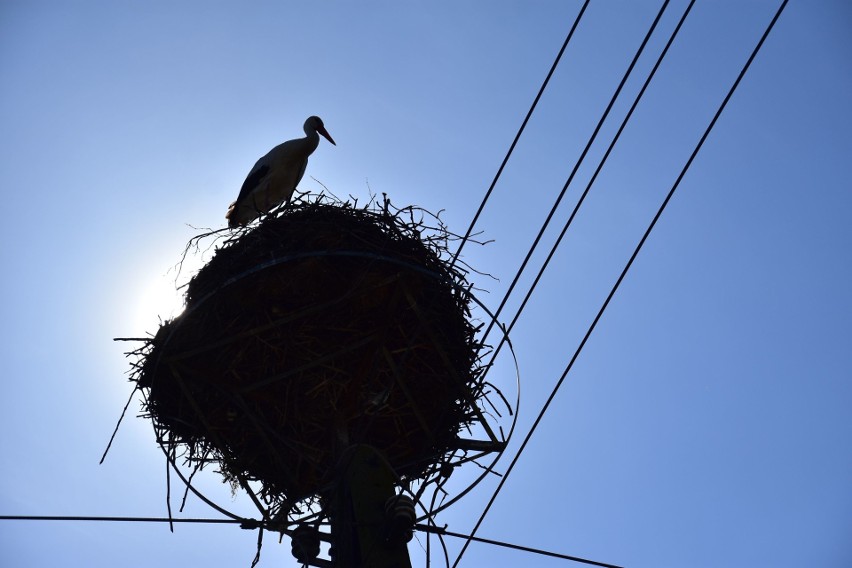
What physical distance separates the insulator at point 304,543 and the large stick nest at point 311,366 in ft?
1.37

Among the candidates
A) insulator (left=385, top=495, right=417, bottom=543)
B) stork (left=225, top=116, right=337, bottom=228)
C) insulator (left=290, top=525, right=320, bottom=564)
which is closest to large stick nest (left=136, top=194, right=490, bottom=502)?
insulator (left=290, top=525, right=320, bottom=564)

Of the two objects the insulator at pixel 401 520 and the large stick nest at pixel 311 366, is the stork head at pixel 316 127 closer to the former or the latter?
the large stick nest at pixel 311 366

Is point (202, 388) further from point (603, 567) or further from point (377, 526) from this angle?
point (603, 567)

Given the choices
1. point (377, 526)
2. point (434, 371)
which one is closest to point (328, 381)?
point (434, 371)

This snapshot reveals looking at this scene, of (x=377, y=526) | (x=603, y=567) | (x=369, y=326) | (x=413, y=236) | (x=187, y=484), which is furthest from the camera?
(x=413, y=236)

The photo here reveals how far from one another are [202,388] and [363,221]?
1.29 meters

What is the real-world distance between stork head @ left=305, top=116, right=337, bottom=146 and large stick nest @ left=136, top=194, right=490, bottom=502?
399 cm

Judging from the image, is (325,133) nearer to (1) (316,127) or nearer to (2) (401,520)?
(1) (316,127)

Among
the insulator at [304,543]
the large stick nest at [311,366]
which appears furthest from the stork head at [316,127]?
the insulator at [304,543]

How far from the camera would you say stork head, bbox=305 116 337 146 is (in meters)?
8.52

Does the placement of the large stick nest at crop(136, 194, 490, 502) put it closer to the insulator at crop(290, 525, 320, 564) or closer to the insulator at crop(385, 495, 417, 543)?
the insulator at crop(290, 525, 320, 564)

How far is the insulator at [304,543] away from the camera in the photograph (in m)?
3.58

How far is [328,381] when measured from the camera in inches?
166

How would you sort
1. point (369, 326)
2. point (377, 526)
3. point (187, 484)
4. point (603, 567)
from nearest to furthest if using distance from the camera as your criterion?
point (377, 526) < point (603, 567) < point (187, 484) < point (369, 326)
